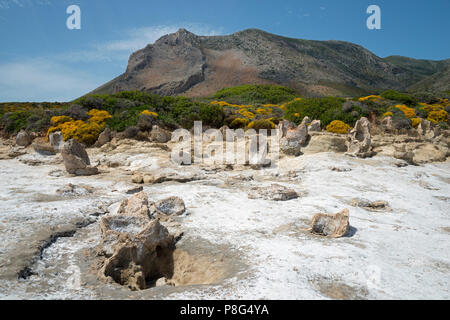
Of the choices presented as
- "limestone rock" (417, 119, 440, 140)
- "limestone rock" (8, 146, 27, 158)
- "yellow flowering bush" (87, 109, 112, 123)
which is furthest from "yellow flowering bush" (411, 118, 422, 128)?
"limestone rock" (8, 146, 27, 158)

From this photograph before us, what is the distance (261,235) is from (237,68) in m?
66.6

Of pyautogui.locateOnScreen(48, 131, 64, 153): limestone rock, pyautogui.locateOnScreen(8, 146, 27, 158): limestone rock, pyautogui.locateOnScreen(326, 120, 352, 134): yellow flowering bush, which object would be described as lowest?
pyautogui.locateOnScreen(8, 146, 27, 158): limestone rock

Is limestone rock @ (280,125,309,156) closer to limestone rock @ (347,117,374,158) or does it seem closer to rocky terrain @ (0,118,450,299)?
rocky terrain @ (0,118,450,299)

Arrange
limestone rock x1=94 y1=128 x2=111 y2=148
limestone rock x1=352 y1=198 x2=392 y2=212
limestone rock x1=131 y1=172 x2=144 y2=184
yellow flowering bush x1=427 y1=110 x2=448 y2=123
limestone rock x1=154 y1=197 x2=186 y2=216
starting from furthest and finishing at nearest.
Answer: yellow flowering bush x1=427 y1=110 x2=448 y2=123 < limestone rock x1=94 y1=128 x2=111 y2=148 < limestone rock x1=131 y1=172 x2=144 y2=184 < limestone rock x1=352 y1=198 x2=392 y2=212 < limestone rock x1=154 y1=197 x2=186 y2=216

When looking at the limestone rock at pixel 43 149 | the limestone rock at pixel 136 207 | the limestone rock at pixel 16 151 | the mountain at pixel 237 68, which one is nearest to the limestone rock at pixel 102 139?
the limestone rock at pixel 43 149

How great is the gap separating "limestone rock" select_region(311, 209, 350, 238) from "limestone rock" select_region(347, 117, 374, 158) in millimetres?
6404

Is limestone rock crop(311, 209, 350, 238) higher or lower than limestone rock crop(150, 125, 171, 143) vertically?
lower

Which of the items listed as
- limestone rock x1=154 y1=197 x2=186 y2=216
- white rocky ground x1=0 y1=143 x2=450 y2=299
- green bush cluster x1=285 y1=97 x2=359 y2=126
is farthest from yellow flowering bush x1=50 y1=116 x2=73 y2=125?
green bush cluster x1=285 y1=97 x2=359 y2=126

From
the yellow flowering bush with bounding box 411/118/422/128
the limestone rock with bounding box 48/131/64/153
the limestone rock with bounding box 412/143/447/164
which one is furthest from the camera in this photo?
the yellow flowering bush with bounding box 411/118/422/128

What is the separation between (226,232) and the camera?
16.0 ft

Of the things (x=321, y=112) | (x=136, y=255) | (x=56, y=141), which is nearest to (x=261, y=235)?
(x=136, y=255)

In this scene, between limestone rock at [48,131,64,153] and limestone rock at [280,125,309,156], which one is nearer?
limestone rock at [280,125,309,156]

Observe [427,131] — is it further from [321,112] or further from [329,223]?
[329,223]

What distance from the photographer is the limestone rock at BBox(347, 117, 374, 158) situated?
10.6 meters
